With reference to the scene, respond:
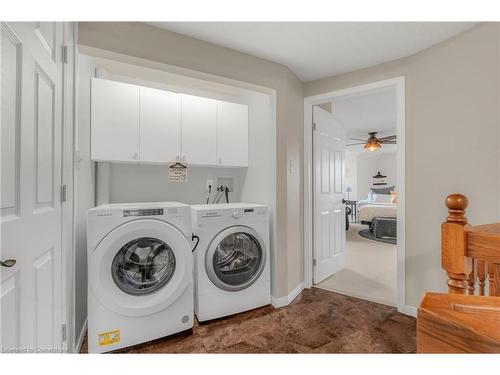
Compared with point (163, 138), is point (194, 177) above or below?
below

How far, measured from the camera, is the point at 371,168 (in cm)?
783

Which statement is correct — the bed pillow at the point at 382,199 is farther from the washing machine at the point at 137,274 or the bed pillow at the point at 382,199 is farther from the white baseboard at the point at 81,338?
the white baseboard at the point at 81,338

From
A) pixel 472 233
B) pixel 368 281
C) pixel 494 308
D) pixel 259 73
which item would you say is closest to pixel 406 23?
pixel 259 73

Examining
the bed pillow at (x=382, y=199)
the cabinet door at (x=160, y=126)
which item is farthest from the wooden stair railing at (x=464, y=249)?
the bed pillow at (x=382, y=199)

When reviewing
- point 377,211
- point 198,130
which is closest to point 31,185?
point 198,130

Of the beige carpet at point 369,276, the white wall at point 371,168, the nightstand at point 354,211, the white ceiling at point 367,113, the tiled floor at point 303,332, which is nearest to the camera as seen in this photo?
the tiled floor at point 303,332

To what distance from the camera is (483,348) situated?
352 mm

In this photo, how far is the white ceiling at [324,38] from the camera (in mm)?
1635

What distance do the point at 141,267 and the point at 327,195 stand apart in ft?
7.00

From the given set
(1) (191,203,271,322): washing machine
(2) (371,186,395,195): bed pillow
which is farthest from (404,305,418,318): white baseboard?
(2) (371,186,395,195): bed pillow

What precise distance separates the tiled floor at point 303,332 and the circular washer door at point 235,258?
1.04 ft

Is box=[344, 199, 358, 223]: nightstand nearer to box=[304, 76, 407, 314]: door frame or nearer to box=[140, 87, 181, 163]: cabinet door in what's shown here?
box=[304, 76, 407, 314]: door frame

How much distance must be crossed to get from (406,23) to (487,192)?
133 cm
